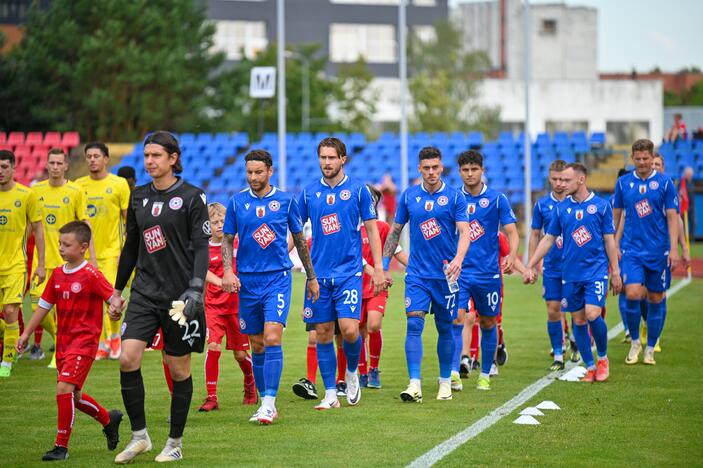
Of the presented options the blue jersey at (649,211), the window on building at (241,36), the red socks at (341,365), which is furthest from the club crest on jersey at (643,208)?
the window on building at (241,36)

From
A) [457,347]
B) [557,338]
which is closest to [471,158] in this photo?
[457,347]

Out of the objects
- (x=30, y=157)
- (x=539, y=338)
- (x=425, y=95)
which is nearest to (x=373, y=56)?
(x=425, y=95)

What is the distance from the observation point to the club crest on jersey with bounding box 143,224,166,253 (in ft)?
27.0

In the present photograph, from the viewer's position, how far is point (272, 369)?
9.81 metres

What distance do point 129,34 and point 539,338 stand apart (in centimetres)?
3696

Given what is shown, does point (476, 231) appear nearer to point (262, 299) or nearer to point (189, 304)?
point (262, 299)

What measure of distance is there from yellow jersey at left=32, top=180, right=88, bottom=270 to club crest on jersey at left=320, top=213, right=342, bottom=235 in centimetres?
384

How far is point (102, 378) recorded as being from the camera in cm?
1256

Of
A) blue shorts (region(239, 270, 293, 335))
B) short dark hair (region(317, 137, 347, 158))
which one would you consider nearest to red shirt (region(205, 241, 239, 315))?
blue shorts (region(239, 270, 293, 335))

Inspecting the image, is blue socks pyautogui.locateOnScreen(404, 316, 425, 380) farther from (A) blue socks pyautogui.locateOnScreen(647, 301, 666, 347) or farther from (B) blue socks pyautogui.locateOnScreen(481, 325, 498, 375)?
(A) blue socks pyautogui.locateOnScreen(647, 301, 666, 347)

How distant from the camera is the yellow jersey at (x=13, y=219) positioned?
490 inches

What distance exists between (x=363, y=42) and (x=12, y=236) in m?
67.8

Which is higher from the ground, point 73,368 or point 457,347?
point 73,368

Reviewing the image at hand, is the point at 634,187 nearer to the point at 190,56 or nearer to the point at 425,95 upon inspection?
the point at 190,56
